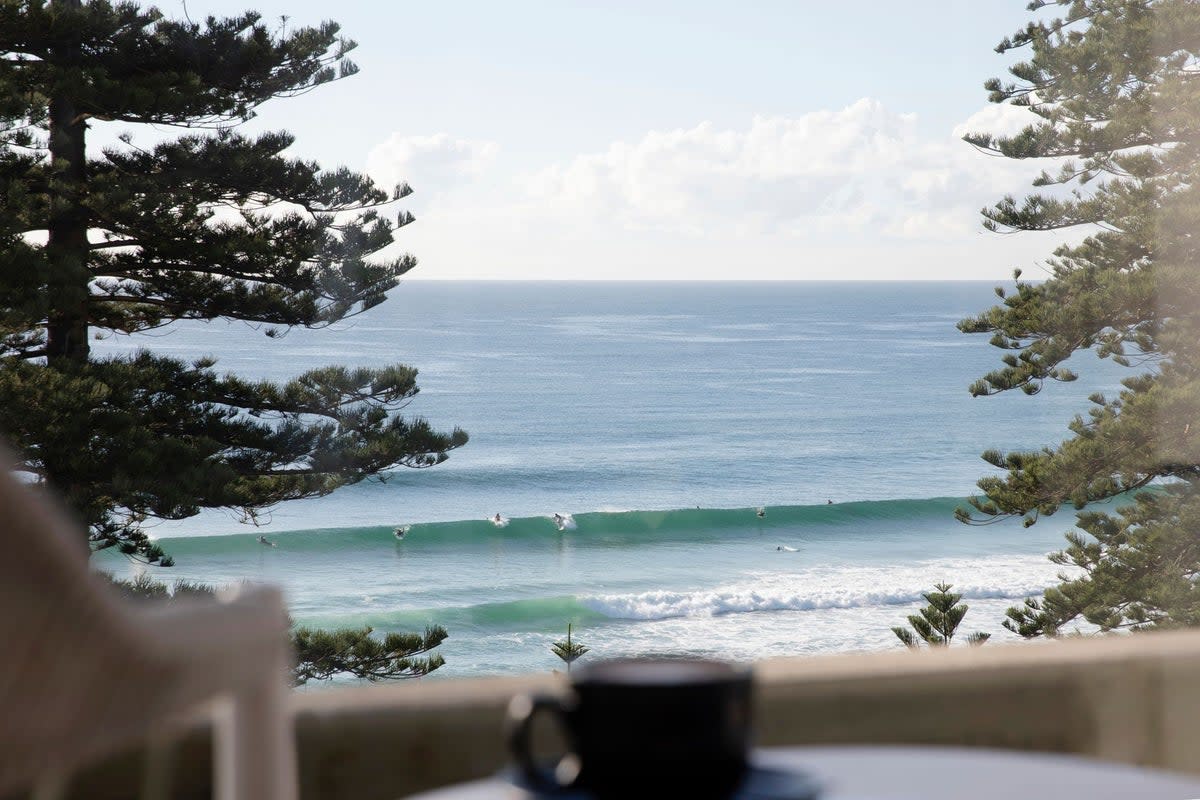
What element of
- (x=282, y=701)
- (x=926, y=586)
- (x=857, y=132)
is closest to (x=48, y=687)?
(x=282, y=701)

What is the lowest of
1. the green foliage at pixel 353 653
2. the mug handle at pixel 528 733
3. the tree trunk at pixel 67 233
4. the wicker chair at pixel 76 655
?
the green foliage at pixel 353 653

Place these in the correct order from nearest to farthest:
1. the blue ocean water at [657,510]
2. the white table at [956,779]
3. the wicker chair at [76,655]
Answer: the wicker chair at [76,655], the white table at [956,779], the blue ocean water at [657,510]

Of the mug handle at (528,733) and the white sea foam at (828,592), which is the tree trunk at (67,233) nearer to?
the mug handle at (528,733)

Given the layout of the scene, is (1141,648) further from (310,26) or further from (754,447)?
(754,447)

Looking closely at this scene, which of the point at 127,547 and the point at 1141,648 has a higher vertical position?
the point at 1141,648

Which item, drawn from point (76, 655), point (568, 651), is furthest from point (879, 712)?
point (568, 651)

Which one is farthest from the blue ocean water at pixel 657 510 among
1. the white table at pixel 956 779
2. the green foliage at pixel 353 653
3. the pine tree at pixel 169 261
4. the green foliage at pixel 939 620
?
the white table at pixel 956 779

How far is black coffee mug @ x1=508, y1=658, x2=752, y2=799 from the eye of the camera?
49cm

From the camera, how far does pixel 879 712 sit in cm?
114

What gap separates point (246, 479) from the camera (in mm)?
9297

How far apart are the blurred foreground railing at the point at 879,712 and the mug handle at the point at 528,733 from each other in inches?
19.8

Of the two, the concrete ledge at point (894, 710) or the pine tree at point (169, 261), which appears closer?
the concrete ledge at point (894, 710)

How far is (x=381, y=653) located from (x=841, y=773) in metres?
9.87

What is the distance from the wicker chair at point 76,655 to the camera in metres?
0.41
